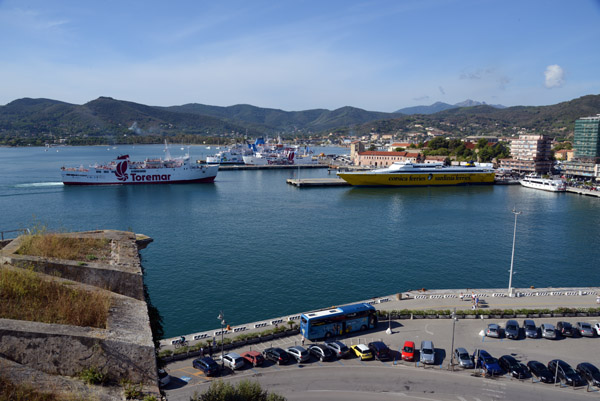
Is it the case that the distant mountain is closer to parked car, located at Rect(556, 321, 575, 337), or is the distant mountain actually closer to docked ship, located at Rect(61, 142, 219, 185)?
docked ship, located at Rect(61, 142, 219, 185)

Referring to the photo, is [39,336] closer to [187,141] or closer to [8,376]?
[8,376]

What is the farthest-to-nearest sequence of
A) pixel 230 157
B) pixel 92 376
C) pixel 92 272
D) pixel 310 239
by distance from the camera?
1. pixel 230 157
2. pixel 310 239
3. pixel 92 272
4. pixel 92 376

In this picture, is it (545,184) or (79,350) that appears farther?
(545,184)

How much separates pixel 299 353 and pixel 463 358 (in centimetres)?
375

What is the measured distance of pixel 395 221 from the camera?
29.6 metres

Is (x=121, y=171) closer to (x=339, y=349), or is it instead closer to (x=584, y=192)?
(x=339, y=349)

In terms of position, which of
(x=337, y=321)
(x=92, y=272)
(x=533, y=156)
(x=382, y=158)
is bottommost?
(x=337, y=321)

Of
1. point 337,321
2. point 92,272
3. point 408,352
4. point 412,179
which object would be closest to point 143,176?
point 412,179

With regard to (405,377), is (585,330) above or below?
above

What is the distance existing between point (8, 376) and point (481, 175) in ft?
180

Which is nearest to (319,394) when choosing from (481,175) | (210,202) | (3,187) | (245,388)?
(245,388)

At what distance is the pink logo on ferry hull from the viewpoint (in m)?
46.8

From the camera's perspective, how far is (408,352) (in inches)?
385

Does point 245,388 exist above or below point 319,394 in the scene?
above
